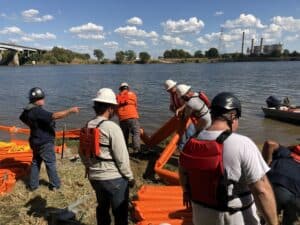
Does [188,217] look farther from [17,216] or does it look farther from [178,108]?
[178,108]

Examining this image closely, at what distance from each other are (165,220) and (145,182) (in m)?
2.34

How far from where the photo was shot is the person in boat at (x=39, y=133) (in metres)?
6.33

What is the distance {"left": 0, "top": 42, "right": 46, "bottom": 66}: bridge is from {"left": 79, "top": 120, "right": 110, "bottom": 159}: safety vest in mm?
105797

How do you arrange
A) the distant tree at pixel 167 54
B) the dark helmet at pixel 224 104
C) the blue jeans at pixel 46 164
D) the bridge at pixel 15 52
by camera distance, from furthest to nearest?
the distant tree at pixel 167 54, the bridge at pixel 15 52, the blue jeans at pixel 46 164, the dark helmet at pixel 224 104

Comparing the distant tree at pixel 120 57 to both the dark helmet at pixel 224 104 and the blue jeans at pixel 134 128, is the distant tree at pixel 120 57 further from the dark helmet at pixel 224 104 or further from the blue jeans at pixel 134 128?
the dark helmet at pixel 224 104

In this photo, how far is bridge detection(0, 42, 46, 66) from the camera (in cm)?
10575

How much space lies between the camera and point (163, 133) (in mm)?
9953

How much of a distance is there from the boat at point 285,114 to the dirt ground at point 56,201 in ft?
37.2

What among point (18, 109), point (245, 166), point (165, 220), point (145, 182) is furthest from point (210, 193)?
point (18, 109)

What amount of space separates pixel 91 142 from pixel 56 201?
266cm

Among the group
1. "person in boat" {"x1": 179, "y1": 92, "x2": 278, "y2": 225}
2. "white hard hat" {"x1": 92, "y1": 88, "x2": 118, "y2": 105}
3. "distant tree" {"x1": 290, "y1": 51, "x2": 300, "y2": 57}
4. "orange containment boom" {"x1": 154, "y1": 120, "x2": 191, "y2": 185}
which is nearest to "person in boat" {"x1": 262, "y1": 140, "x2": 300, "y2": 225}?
"person in boat" {"x1": 179, "y1": 92, "x2": 278, "y2": 225}

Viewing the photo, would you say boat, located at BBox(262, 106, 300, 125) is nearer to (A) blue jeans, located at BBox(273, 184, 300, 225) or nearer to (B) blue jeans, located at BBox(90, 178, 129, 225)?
(A) blue jeans, located at BBox(273, 184, 300, 225)

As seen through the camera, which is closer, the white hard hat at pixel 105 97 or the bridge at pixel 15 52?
the white hard hat at pixel 105 97

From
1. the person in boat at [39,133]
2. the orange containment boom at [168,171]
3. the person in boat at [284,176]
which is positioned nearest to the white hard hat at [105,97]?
the person in boat at [284,176]
